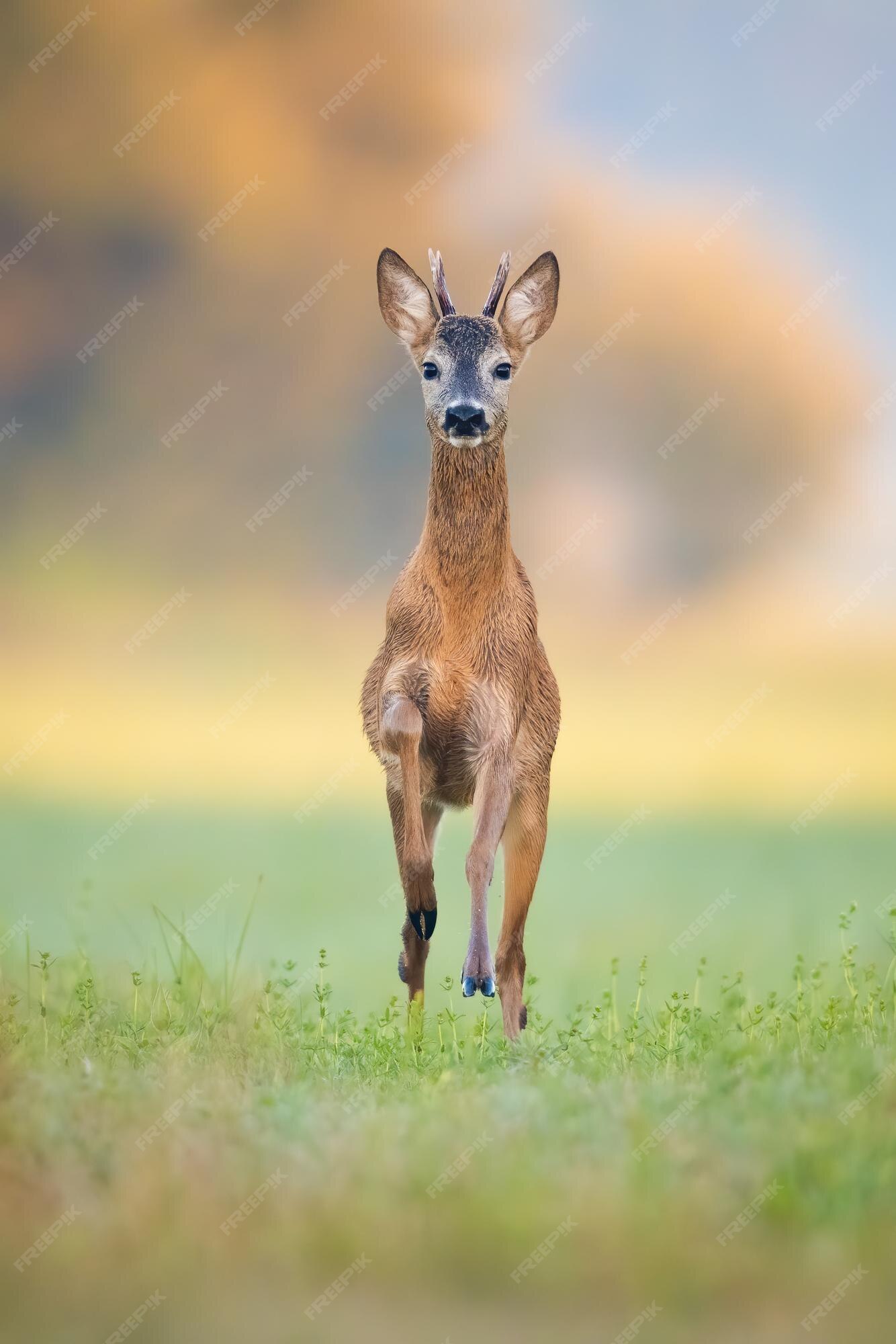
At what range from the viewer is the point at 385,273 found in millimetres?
8812

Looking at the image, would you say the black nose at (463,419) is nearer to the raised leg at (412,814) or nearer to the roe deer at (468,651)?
the roe deer at (468,651)

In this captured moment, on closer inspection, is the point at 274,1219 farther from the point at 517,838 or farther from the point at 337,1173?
the point at 517,838

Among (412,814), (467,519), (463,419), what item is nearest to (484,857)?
(412,814)

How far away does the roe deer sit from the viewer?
8164mm

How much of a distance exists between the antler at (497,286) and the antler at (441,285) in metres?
0.20

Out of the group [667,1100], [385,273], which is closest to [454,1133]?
[667,1100]

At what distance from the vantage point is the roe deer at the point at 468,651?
26.8 ft

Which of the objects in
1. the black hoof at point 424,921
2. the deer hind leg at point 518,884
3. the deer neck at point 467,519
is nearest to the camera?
the black hoof at point 424,921

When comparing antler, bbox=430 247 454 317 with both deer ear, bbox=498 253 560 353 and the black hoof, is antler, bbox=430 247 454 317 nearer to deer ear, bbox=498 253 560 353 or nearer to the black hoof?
deer ear, bbox=498 253 560 353

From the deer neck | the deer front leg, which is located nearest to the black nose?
the deer neck

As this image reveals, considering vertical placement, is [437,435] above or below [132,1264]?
above

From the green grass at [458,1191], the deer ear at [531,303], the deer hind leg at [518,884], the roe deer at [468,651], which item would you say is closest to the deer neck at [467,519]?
the roe deer at [468,651]

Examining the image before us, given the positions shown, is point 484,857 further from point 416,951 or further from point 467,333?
point 467,333

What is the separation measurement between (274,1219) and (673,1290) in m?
1.33
